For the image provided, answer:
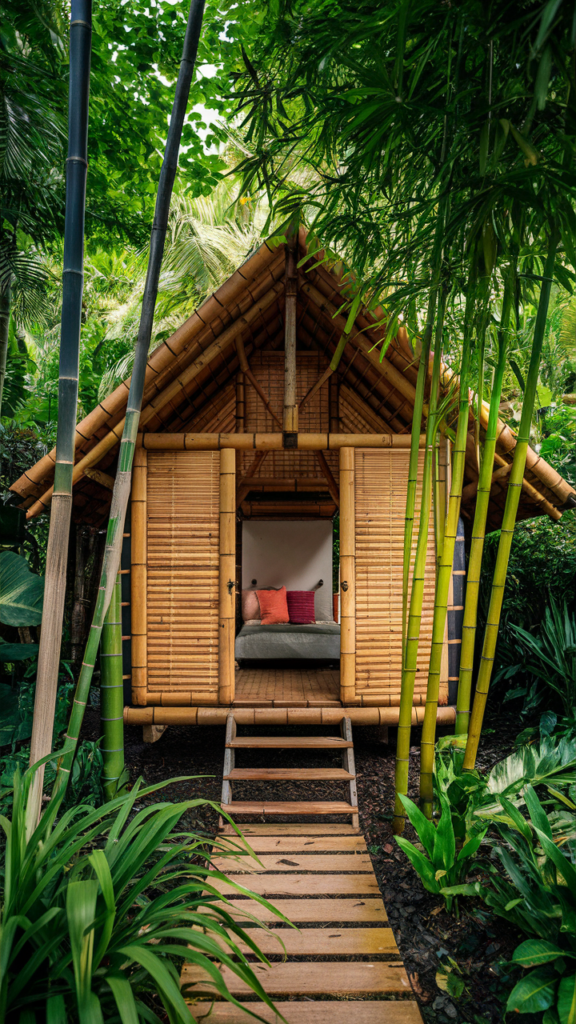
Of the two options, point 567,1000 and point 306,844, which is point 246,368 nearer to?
point 306,844

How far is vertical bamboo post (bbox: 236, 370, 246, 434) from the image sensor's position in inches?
183

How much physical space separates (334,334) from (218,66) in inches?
81.4

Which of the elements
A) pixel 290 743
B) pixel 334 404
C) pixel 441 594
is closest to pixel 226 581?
pixel 290 743

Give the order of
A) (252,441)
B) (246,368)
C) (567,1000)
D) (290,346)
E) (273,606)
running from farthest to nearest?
(273,606) → (246,368) → (252,441) → (290,346) → (567,1000)

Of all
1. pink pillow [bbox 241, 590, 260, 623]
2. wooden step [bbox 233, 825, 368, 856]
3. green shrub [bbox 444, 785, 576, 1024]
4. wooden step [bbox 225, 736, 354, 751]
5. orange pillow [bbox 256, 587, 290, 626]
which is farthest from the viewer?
pink pillow [bbox 241, 590, 260, 623]

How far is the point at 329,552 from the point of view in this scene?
7.01 meters

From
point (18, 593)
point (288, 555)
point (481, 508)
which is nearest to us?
point (481, 508)

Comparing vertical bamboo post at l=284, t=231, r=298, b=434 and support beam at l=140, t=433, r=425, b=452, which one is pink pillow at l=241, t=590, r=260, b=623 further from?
vertical bamboo post at l=284, t=231, r=298, b=434

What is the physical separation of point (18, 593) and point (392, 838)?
233 centimetres

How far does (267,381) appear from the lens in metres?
4.71

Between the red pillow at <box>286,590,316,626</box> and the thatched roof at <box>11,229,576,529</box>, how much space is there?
2.04 metres

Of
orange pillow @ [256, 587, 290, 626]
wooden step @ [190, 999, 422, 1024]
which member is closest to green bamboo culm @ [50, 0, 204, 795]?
wooden step @ [190, 999, 422, 1024]

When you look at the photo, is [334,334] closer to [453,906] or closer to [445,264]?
[445,264]

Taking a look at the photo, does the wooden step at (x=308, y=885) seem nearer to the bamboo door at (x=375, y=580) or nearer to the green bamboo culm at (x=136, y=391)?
the green bamboo culm at (x=136, y=391)
